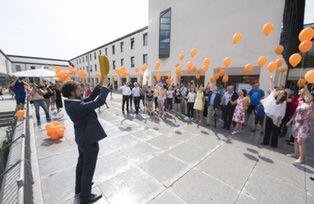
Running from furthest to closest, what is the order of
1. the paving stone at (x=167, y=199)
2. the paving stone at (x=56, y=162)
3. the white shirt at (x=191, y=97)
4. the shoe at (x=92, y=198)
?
the white shirt at (x=191, y=97) → the paving stone at (x=56, y=162) → the paving stone at (x=167, y=199) → the shoe at (x=92, y=198)

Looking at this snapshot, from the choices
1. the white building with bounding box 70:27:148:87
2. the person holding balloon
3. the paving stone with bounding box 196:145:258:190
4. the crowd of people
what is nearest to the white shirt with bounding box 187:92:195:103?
the crowd of people

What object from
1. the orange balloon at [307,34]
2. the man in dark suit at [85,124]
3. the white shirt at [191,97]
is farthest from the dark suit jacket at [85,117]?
the orange balloon at [307,34]

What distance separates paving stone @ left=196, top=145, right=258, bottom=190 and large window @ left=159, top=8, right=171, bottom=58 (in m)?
10.8

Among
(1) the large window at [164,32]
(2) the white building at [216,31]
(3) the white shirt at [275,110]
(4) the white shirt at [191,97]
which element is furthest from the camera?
(1) the large window at [164,32]

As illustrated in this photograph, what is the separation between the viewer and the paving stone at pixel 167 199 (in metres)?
2.48

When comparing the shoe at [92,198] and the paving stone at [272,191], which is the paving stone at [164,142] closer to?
the paving stone at [272,191]

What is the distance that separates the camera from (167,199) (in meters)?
2.53

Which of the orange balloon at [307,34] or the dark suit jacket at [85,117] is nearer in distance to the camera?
the dark suit jacket at [85,117]

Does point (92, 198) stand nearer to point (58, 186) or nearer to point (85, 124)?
point (58, 186)

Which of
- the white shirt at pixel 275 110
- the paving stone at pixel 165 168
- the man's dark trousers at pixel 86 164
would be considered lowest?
the paving stone at pixel 165 168

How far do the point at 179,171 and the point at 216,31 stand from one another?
31.1 feet

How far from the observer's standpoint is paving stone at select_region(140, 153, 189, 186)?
306 cm

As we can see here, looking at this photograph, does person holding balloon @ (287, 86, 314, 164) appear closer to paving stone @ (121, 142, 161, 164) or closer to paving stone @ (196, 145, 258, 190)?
paving stone @ (196, 145, 258, 190)

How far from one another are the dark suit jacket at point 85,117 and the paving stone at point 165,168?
1613 mm
